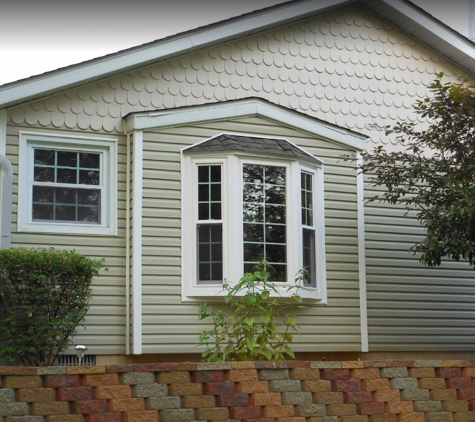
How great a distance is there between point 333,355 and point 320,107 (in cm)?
383

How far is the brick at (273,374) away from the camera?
329 inches

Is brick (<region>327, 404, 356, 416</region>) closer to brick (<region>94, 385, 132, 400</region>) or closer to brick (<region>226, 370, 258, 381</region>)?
brick (<region>226, 370, 258, 381</region>)

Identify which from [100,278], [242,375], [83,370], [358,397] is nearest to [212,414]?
[242,375]

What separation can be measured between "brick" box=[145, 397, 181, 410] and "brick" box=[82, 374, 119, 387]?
35cm

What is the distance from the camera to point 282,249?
1223 cm

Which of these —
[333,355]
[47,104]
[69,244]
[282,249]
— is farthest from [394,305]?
[47,104]

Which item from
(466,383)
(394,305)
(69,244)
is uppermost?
(69,244)

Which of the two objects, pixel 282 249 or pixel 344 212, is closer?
pixel 282 249

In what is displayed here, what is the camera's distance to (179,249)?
39.0ft

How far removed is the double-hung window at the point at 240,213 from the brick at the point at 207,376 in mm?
3531

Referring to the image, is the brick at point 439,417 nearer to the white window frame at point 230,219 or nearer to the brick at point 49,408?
the white window frame at point 230,219

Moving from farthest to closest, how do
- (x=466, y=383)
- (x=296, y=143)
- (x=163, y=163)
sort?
(x=296, y=143) < (x=163, y=163) < (x=466, y=383)

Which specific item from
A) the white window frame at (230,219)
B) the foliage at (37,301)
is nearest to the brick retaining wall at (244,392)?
the foliage at (37,301)

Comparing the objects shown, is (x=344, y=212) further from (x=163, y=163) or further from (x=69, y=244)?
(x=69, y=244)
